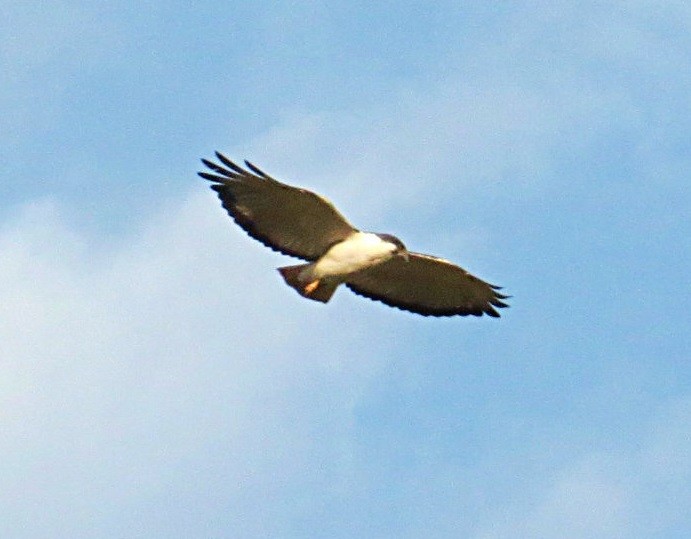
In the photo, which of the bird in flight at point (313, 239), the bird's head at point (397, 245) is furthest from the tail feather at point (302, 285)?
the bird's head at point (397, 245)

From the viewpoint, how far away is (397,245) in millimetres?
21547

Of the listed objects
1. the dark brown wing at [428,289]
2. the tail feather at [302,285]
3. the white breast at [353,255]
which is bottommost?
the tail feather at [302,285]

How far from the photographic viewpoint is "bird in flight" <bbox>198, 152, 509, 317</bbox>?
70.4 feet

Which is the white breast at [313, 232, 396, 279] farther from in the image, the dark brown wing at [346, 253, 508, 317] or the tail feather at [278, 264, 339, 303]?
the dark brown wing at [346, 253, 508, 317]

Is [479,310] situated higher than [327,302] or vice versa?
[479,310]

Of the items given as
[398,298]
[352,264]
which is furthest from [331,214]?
[398,298]

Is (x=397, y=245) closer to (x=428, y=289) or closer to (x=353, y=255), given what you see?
(x=353, y=255)

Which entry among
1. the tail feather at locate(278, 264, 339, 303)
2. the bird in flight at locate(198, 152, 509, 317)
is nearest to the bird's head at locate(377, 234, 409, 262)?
the bird in flight at locate(198, 152, 509, 317)

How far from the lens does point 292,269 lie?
22000 millimetres

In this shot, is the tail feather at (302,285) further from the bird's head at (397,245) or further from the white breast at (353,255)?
the bird's head at (397,245)

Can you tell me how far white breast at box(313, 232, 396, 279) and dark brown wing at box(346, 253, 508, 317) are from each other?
62cm

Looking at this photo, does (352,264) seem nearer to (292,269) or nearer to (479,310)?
(292,269)

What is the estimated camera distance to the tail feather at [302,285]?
71.9 feet

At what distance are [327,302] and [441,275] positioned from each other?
1.71 meters
